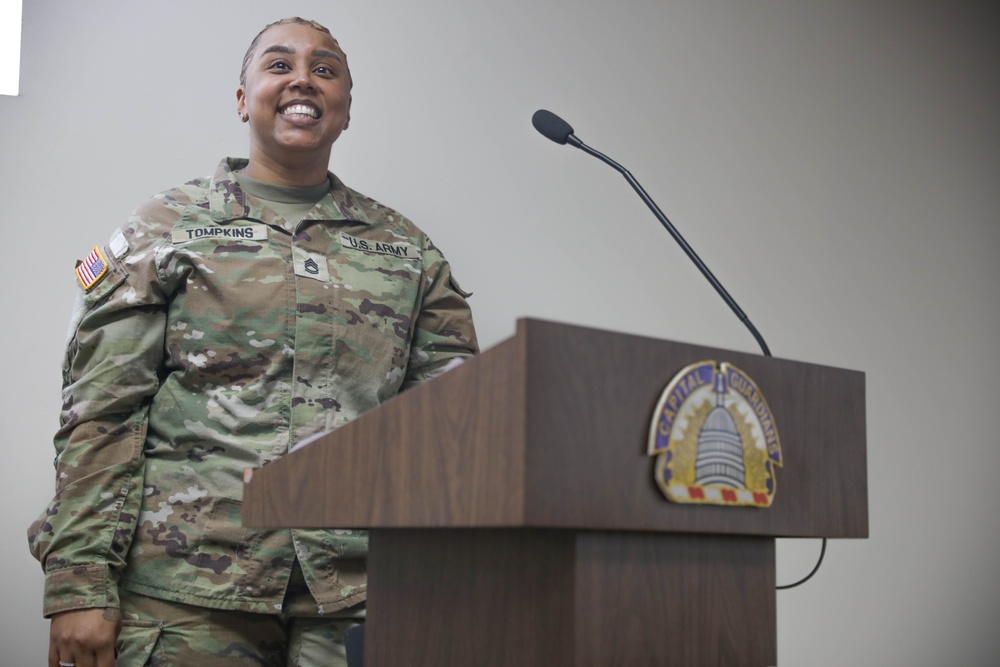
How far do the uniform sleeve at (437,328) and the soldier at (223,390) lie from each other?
21 mm

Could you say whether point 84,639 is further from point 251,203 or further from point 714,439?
point 714,439

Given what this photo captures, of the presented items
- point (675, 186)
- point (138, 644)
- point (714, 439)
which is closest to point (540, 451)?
point (714, 439)

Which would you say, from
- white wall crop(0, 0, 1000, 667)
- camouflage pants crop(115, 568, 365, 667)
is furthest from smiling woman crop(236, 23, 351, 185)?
camouflage pants crop(115, 568, 365, 667)

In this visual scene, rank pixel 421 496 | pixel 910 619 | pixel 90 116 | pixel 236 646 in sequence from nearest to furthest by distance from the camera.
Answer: pixel 421 496 → pixel 236 646 → pixel 90 116 → pixel 910 619

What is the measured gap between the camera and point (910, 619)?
99.2 inches

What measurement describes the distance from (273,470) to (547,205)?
134cm

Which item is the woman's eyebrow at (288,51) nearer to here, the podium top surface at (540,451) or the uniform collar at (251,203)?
the uniform collar at (251,203)

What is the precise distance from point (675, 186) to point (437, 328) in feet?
2.77

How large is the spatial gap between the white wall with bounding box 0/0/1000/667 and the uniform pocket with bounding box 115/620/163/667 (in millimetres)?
436

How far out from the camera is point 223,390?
5.27 ft

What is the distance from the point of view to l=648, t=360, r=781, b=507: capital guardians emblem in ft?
2.85

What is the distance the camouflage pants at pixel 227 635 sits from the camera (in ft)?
4.85

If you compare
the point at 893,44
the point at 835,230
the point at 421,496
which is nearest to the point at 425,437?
the point at 421,496

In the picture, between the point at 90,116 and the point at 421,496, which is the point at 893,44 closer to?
the point at 90,116
